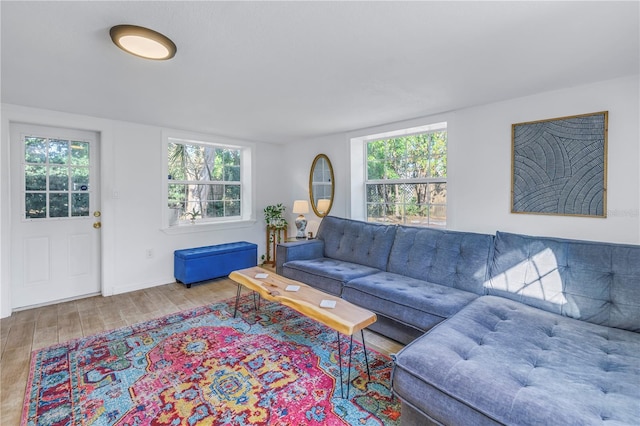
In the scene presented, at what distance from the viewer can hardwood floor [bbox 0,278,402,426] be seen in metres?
1.90

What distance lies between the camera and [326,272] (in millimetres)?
2906

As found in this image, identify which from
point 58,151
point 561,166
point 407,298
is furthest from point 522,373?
point 58,151

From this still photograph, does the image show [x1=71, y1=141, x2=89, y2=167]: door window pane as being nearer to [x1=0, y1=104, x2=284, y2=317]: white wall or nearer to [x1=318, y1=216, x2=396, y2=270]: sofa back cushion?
Result: [x1=0, y1=104, x2=284, y2=317]: white wall

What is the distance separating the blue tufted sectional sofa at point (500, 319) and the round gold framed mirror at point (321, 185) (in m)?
1.27

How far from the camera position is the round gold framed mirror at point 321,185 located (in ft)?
14.5

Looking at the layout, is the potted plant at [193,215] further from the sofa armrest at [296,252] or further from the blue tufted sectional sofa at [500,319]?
the blue tufted sectional sofa at [500,319]

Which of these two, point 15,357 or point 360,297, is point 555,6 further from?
point 15,357

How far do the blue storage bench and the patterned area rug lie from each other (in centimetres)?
114

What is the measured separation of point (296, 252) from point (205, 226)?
175cm

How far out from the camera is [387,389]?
182cm

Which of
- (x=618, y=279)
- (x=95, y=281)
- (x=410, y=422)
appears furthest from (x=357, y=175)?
(x=95, y=281)

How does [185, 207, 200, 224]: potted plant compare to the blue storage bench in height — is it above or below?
above

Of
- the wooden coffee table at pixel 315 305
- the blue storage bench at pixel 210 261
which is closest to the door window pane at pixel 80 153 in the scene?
the blue storage bench at pixel 210 261

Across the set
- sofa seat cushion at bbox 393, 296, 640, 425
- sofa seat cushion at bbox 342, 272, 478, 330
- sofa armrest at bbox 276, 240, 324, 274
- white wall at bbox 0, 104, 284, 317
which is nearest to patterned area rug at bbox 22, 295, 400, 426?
sofa seat cushion at bbox 342, 272, 478, 330
